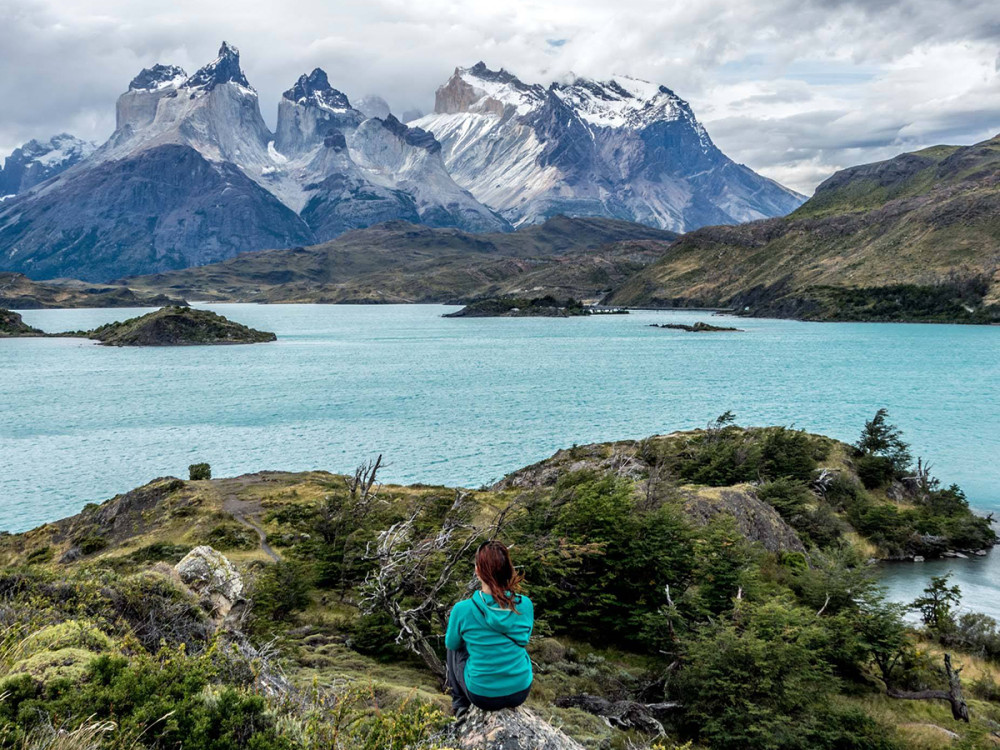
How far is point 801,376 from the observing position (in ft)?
356

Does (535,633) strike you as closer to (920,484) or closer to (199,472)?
(920,484)

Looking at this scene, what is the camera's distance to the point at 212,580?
14984mm

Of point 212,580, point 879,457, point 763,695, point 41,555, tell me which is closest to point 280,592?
point 212,580

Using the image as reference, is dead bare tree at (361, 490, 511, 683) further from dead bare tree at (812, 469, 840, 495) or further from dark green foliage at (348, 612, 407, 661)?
dead bare tree at (812, 469, 840, 495)

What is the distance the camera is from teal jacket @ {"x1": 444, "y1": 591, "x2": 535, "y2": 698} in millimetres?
7328

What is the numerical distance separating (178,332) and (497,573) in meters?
197

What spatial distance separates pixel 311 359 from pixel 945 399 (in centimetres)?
11598

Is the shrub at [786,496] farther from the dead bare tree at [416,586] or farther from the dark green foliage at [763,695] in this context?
the dead bare tree at [416,586]

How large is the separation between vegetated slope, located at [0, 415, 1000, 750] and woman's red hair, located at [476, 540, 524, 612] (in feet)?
4.65

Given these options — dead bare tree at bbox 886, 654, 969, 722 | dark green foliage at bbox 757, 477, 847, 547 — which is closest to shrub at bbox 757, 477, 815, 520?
dark green foliage at bbox 757, 477, 847, 547

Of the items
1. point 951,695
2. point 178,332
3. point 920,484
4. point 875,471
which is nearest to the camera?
point 951,695

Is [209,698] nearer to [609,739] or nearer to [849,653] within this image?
[609,739]

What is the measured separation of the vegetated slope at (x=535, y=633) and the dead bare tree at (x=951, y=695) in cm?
26

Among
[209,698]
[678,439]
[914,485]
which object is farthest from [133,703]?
[914,485]
